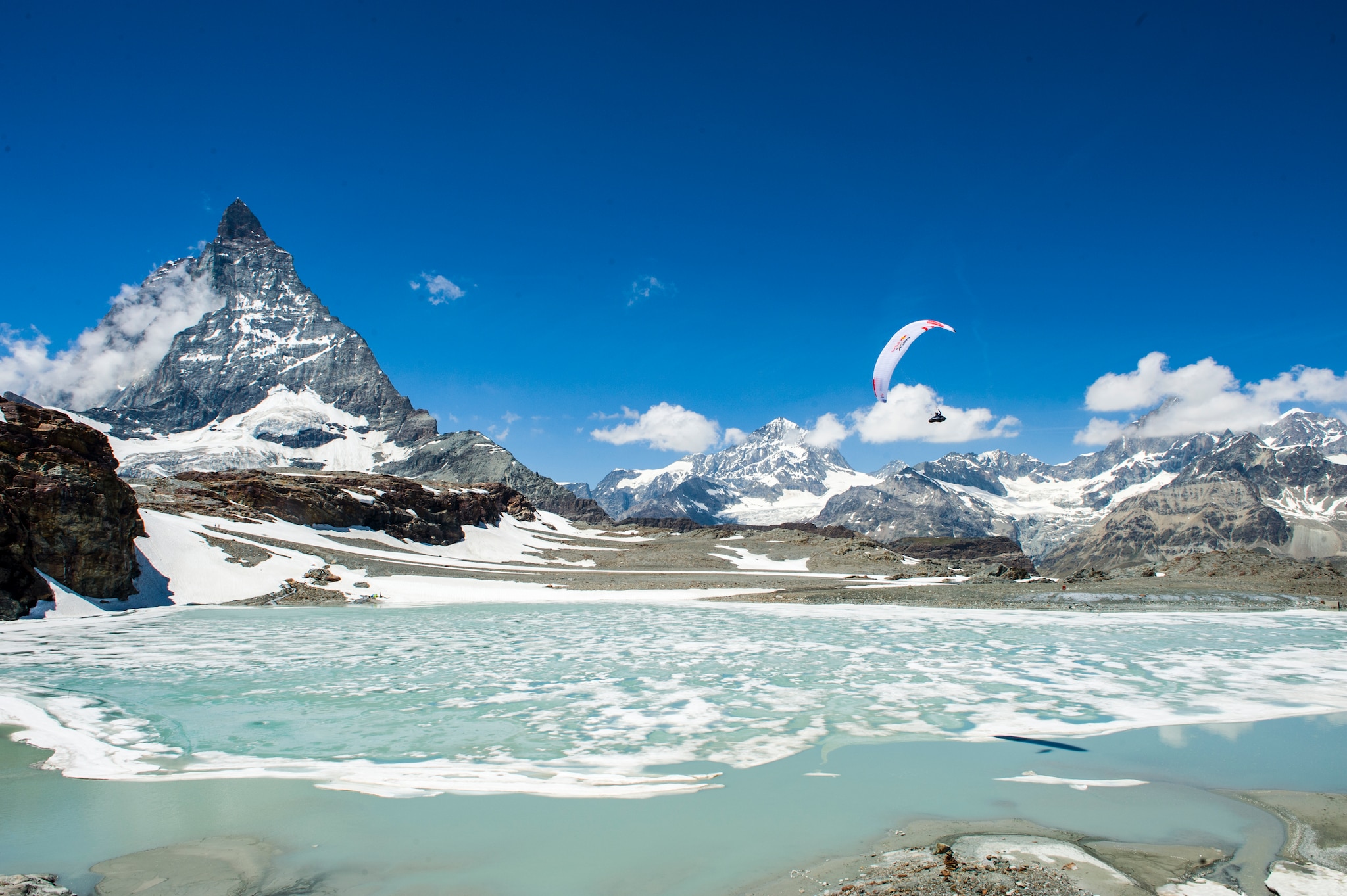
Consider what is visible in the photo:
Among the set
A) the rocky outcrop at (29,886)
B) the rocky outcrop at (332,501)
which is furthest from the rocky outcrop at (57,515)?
the rocky outcrop at (29,886)

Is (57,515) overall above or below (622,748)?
above

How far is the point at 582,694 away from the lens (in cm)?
1249

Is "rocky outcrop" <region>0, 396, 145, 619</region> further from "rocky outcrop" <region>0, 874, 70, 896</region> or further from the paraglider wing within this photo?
the paraglider wing

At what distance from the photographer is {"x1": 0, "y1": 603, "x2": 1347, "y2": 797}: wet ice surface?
27.7 ft

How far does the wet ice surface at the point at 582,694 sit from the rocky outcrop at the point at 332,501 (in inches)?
1643

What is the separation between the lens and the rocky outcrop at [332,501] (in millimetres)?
62844

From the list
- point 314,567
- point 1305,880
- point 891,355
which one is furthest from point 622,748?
point 314,567

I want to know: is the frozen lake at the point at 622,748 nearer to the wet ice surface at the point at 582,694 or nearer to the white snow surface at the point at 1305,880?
the wet ice surface at the point at 582,694

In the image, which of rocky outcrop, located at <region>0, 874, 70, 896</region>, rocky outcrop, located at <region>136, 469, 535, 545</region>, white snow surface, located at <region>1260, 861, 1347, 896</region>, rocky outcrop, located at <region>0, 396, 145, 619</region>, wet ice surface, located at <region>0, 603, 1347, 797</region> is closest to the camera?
rocky outcrop, located at <region>0, 874, 70, 896</region>

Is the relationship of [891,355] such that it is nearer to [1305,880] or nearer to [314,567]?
[1305,880]

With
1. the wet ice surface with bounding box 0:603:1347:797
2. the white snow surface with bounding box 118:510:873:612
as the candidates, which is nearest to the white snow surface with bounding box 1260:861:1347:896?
the wet ice surface with bounding box 0:603:1347:797

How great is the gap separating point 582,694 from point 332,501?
246ft

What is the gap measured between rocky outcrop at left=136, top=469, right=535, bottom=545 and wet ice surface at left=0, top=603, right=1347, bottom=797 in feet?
137

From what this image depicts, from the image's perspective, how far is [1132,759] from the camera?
8.31m
